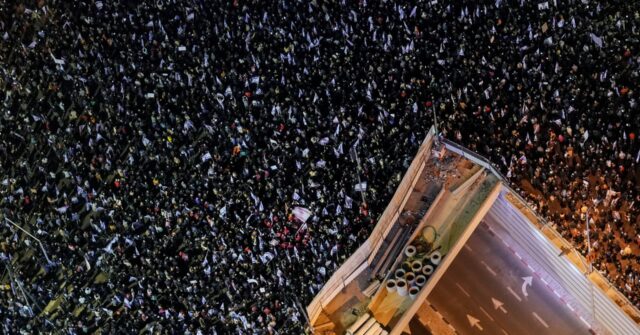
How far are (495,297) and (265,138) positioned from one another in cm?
620

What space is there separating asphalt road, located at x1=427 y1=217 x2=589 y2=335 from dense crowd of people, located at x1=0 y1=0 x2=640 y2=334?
51.4 inches

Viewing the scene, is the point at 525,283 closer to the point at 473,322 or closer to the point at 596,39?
the point at 473,322

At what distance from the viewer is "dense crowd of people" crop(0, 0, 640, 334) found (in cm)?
2047

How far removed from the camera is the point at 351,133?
2134 cm

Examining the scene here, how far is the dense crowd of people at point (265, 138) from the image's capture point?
2047 centimetres

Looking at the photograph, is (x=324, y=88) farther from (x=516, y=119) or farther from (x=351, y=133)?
(x=516, y=119)

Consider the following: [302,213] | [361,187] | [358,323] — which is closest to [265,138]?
[302,213]

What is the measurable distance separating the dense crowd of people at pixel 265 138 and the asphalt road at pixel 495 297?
4.28 ft

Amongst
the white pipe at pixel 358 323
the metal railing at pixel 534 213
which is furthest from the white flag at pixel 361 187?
the white pipe at pixel 358 323

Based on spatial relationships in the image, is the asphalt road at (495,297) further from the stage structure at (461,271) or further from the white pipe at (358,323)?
the white pipe at (358,323)

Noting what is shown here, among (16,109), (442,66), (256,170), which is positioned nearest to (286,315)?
(256,170)

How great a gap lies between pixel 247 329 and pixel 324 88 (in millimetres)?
5744

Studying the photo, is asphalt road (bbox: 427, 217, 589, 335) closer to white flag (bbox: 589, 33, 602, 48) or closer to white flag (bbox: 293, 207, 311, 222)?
white flag (bbox: 293, 207, 311, 222)

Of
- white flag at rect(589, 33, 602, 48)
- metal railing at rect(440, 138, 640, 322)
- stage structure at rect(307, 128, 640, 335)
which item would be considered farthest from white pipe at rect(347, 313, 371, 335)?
white flag at rect(589, 33, 602, 48)
